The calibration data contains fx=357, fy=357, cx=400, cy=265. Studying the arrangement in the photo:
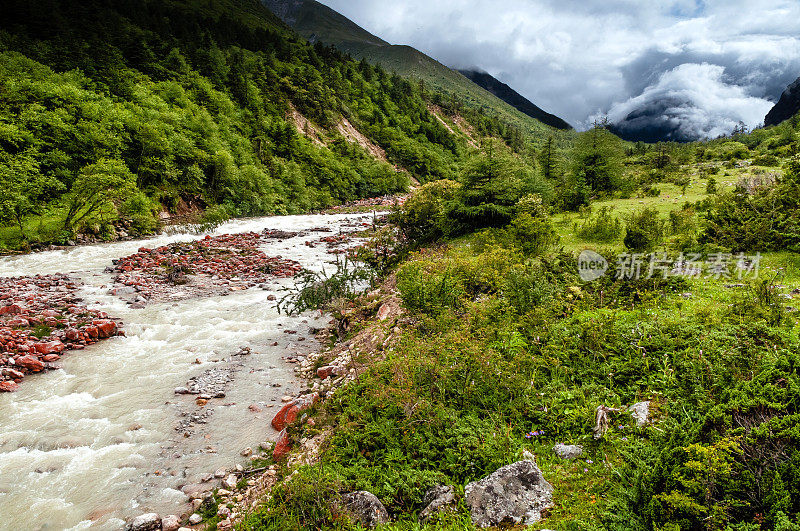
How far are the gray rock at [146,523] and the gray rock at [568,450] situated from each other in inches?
223

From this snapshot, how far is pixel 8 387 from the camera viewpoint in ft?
26.8

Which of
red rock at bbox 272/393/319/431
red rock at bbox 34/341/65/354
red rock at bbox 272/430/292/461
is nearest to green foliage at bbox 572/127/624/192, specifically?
red rock at bbox 272/393/319/431

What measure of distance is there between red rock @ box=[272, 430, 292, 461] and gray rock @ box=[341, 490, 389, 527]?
2383mm

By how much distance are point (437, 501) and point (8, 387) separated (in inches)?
402

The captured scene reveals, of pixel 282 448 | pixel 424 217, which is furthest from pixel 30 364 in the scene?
pixel 424 217

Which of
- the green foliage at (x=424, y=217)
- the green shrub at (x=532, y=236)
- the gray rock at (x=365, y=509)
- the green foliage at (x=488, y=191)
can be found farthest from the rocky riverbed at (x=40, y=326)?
the green foliage at (x=488, y=191)

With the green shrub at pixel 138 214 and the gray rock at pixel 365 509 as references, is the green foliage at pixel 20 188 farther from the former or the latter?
the gray rock at pixel 365 509

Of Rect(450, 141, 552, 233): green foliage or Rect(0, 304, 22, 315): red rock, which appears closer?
Rect(0, 304, 22, 315): red rock

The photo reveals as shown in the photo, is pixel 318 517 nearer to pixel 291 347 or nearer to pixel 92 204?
pixel 291 347

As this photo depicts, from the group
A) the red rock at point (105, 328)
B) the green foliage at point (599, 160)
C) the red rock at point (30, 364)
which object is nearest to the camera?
the red rock at point (30, 364)

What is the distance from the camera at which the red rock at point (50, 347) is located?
31.2ft

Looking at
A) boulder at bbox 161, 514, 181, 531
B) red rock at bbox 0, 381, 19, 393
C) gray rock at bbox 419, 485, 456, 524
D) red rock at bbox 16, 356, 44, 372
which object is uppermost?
gray rock at bbox 419, 485, 456, 524

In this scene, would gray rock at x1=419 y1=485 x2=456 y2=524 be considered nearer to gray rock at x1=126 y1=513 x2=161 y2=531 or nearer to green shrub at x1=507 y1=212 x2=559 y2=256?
gray rock at x1=126 y1=513 x2=161 y2=531

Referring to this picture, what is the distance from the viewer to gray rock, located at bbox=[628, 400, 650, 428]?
4477 mm
